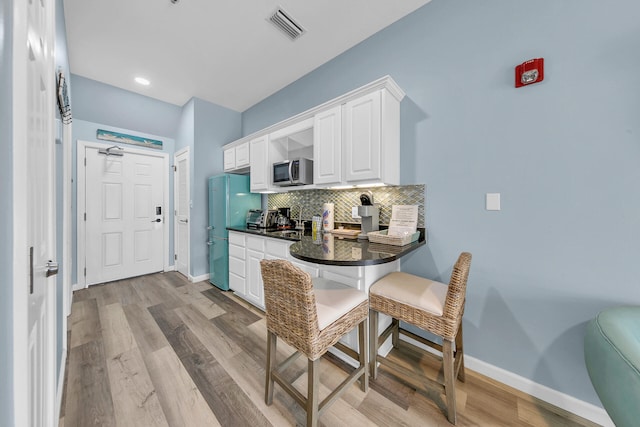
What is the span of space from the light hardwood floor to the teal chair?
608 millimetres

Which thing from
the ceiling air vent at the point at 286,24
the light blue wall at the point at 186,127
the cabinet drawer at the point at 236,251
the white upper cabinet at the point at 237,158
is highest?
the ceiling air vent at the point at 286,24

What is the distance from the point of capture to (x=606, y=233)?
1.30 m

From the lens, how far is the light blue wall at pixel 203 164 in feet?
11.4

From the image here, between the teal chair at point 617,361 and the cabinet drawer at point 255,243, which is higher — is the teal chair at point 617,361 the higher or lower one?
the lower one

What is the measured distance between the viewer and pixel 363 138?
1921 millimetres

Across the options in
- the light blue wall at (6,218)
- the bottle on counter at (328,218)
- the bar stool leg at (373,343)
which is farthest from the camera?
the bottle on counter at (328,218)

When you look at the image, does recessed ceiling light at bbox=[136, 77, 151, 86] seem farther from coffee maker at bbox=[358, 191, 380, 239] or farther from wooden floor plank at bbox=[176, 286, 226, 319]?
coffee maker at bbox=[358, 191, 380, 239]

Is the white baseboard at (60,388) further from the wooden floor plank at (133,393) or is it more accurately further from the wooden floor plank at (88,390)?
the wooden floor plank at (133,393)

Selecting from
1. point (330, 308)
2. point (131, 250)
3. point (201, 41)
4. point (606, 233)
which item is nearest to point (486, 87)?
point (606, 233)

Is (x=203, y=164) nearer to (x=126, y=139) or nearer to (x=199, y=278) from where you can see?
(x=126, y=139)

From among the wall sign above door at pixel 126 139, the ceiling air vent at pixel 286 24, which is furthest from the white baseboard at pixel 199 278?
the ceiling air vent at pixel 286 24

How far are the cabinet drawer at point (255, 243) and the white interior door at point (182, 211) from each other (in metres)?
1.59

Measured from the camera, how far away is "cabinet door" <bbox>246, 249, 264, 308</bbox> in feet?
8.43

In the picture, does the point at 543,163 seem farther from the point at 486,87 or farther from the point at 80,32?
the point at 80,32
